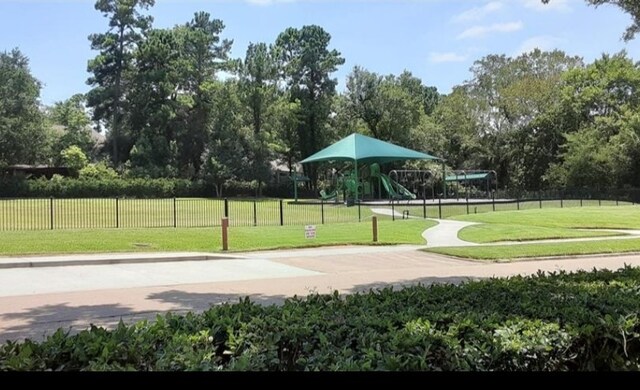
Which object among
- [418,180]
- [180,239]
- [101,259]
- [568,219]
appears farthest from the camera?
[418,180]

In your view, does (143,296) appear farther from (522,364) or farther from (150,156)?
(150,156)

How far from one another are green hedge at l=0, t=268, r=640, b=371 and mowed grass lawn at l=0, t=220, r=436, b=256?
14.1 metres

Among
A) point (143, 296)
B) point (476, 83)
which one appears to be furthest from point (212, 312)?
point (476, 83)

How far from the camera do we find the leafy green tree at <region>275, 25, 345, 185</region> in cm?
6194

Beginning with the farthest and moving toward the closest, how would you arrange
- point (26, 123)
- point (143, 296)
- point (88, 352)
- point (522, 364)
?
point (26, 123) → point (143, 296) → point (522, 364) → point (88, 352)

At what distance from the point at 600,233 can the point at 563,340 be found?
73.6 ft

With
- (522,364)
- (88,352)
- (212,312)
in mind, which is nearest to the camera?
(88,352)

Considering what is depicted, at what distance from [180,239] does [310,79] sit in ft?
166

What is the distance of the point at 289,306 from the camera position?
466cm

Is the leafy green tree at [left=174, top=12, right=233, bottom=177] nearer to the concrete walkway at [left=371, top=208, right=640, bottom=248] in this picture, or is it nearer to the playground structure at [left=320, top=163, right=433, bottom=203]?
the playground structure at [left=320, top=163, right=433, bottom=203]

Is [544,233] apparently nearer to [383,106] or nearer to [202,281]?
[202,281]

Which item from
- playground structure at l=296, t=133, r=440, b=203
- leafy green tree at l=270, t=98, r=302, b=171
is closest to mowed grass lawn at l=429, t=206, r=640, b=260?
playground structure at l=296, t=133, r=440, b=203

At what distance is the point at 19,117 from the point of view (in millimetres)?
60219

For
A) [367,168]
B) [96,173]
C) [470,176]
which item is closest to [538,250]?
[367,168]
